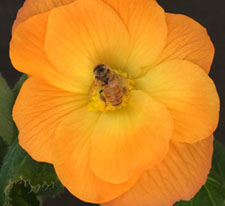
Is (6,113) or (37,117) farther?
(6,113)

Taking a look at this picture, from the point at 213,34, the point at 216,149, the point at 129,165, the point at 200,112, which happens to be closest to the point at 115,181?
the point at 129,165

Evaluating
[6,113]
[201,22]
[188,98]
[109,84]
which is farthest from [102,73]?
[201,22]

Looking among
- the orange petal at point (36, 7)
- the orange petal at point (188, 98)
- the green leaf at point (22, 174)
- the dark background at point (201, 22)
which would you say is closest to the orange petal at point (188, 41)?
the orange petal at point (188, 98)

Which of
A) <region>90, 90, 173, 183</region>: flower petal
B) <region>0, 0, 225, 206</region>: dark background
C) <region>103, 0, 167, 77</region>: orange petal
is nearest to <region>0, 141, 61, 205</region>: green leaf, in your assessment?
<region>90, 90, 173, 183</region>: flower petal

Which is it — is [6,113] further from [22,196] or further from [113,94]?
[113,94]

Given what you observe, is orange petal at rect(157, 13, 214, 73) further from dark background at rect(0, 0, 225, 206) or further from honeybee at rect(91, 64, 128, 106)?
dark background at rect(0, 0, 225, 206)

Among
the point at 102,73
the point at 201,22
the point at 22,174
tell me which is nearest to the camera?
the point at 102,73

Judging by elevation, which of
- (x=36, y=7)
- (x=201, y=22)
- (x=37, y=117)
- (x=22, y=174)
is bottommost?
(x=201, y=22)
